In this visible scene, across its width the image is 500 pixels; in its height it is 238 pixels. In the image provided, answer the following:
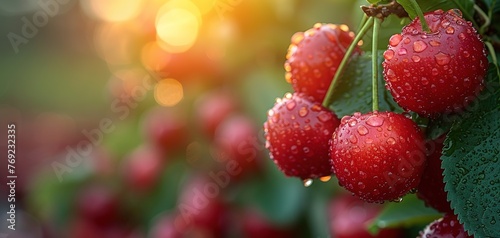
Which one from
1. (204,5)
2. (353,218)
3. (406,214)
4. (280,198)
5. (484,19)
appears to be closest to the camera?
(484,19)

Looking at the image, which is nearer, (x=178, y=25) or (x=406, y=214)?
(x=406, y=214)

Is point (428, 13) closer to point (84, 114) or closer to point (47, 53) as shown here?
point (84, 114)

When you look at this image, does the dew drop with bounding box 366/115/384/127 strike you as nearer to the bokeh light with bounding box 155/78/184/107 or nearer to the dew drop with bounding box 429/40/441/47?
the dew drop with bounding box 429/40/441/47

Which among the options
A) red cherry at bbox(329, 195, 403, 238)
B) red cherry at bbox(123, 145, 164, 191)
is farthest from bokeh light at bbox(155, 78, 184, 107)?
red cherry at bbox(329, 195, 403, 238)

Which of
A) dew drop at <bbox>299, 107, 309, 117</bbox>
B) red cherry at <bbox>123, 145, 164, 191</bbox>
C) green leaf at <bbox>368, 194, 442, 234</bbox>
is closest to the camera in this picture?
dew drop at <bbox>299, 107, 309, 117</bbox>

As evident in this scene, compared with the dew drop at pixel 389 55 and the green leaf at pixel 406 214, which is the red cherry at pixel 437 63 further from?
the green leaf at pixel 406 214

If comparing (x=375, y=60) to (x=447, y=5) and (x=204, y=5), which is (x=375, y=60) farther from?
(x=204, y=5)

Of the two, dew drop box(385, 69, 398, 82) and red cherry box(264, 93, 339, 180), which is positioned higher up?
dew drop box(385, 69, 398, 82)

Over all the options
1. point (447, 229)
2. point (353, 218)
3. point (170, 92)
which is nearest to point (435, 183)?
point (447, 229)
